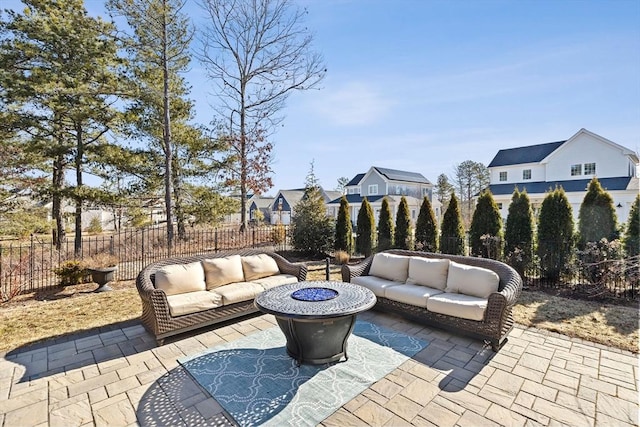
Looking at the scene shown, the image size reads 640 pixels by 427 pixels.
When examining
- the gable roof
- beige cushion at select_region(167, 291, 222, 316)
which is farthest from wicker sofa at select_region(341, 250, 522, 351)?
the gable roof

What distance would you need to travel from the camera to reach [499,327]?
136 inches

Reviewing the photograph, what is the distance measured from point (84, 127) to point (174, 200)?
382 cm

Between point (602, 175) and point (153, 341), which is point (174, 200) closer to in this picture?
point (153, 341)

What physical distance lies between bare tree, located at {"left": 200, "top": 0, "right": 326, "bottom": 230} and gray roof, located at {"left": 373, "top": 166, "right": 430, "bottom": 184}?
12.0 m

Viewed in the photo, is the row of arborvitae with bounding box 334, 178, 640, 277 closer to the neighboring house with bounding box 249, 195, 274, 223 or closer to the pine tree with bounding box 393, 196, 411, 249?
the pine tree with bounding box 393, 196, 411, 249

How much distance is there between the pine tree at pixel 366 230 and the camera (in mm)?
9656

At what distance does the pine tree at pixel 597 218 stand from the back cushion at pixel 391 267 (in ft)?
15.5

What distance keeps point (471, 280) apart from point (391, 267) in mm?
1304

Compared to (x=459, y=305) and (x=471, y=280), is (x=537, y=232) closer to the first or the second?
(x=471, y=280)

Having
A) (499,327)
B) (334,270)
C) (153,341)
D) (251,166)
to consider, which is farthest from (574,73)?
(251,166)

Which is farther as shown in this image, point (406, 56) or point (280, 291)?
point (406, 56)

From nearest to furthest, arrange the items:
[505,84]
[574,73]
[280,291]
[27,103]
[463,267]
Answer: [280,291] → [463,267] → [574,73] → [505,84] → [27,103]

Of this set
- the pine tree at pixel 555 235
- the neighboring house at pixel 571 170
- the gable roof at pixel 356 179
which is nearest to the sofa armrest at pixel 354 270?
the pine tree at pixel 555 235

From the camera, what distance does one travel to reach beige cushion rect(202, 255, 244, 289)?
184 inches
